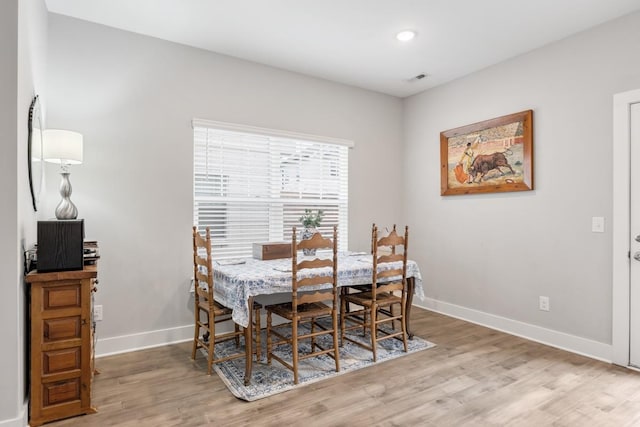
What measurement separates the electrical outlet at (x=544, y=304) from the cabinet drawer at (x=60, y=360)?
361 centimetres

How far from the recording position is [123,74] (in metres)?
3.11

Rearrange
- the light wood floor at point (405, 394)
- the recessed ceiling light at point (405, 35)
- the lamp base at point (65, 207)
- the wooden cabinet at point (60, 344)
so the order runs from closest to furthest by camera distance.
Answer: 1. the wooden cabinet at point (60, 344)
2. the light wood floor at point (405, 394)
3. the lamp base at point (65, 207)
4. the recessed ceiling light at point (405, 35)

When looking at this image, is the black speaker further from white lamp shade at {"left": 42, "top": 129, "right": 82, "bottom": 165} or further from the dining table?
the dining table

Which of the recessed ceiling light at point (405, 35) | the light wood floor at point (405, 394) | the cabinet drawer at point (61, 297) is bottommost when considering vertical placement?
the light wood floor at point (405, 394)

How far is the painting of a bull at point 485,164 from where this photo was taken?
3646mm

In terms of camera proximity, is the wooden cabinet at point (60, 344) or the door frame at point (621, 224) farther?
the door frame at point (621, 224)

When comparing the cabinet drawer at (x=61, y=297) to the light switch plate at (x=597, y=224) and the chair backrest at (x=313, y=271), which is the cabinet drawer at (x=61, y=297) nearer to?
the chair backrest at (x=313, y=271)

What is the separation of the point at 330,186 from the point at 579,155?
2356 mm

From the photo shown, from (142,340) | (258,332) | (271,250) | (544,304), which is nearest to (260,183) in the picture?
(271,250)

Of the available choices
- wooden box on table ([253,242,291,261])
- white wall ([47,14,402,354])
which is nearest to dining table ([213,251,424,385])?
wooden box on table ([253,242,291,261])

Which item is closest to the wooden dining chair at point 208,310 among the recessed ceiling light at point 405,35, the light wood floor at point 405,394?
the light wood floor at point 405,394

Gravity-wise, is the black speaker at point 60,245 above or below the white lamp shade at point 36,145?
below

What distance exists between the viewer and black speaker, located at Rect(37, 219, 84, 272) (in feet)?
6.60

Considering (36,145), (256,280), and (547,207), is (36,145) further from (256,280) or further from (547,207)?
(547,207)
